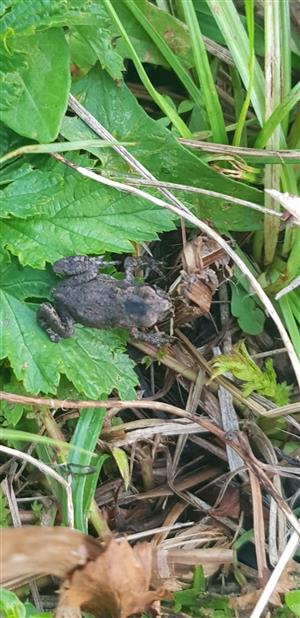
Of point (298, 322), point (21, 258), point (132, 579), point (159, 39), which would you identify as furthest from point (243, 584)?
point (159, 39)

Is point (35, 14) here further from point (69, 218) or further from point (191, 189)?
point (191, 189)

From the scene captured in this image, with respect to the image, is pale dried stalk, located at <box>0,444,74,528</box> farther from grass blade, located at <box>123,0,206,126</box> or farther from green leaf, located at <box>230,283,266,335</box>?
grass blade, located at <box>123,0,206,126</box>

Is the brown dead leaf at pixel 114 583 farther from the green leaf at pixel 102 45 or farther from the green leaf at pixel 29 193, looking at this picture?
the green leaf at pixel 102 45

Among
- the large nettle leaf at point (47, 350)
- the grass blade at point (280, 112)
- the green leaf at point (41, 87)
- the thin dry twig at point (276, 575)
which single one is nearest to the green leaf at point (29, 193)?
the green leaf at point (41, 87)

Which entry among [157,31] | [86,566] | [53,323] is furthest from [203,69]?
[86,566]

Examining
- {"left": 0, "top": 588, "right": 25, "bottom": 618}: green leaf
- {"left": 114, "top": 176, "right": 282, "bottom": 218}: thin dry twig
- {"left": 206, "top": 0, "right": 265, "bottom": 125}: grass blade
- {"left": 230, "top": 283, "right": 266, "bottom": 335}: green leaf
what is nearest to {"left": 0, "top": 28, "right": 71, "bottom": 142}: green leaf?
{"left": 114, "top": 176, "right": 282, "bottom": 218}: thin dry twig
